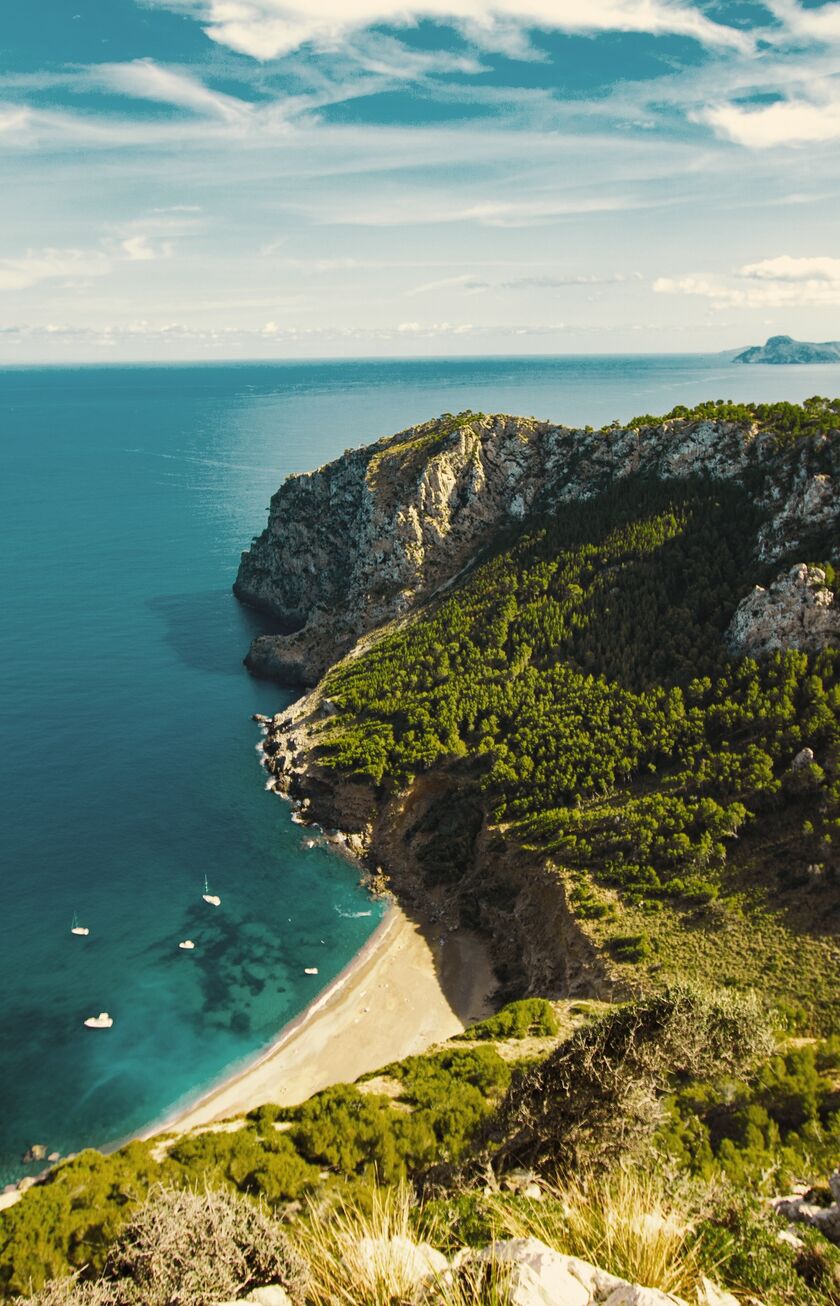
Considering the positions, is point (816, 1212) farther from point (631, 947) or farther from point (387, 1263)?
point (631, 947)

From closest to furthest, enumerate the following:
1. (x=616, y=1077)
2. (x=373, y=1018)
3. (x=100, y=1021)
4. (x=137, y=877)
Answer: (x=616, y=1077)
(x=100, y=1021)
(x=373, y=1018)
(x=137, y=877)

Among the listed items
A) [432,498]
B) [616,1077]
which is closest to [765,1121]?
[616,1077]

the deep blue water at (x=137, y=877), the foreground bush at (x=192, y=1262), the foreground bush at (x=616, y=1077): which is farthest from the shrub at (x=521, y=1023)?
the foreground bush at (x=192, y=1262)

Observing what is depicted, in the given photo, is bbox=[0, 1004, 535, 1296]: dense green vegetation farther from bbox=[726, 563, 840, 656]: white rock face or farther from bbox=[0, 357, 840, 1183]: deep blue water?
bbox=[726, 563, 840, 656]: white rock face

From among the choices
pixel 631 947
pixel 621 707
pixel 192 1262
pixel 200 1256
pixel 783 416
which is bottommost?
pixel 631 947

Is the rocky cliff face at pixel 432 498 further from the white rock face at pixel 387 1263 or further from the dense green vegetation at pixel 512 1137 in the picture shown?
the white rock face at pixel 387 1263

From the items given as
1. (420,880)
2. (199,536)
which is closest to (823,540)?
(420,880)
